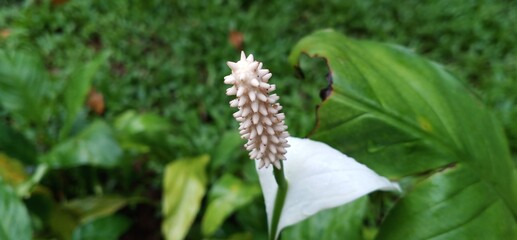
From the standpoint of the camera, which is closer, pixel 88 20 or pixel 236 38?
pixel 236 38

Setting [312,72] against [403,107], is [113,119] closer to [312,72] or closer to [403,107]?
[312,72]

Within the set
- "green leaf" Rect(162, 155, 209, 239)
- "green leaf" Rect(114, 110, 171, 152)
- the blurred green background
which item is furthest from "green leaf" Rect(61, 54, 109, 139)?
"green leaf" Rect(162, 155, 209, 239)

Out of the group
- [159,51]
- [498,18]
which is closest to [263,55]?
[159,51]

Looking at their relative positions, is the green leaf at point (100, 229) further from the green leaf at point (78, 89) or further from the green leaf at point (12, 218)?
the green leaf at point (78, 89)

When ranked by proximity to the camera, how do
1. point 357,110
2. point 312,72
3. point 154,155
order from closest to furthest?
point 357,110, point 154,155, point 312,72

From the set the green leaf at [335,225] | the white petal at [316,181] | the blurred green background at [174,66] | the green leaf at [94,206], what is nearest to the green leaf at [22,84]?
the blurred green background at [174,66]

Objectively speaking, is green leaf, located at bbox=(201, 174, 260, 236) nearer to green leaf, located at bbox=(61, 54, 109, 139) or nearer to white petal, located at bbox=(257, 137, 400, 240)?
green leaf, located at bbox=(61, 54, 109, 139)

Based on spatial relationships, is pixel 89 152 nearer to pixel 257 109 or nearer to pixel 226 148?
pixel 226 148
